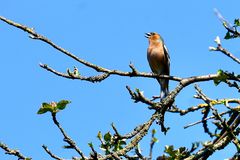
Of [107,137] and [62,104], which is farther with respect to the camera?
[107,137]

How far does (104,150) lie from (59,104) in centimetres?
57

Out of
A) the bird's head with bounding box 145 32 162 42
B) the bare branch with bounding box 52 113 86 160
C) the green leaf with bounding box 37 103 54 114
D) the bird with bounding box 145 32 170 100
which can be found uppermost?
the bird's head with bounding box 145 32 162 42

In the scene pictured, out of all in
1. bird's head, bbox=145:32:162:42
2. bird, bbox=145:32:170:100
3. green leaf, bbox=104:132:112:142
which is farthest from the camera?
bird's head, bbox=145:32:162:42

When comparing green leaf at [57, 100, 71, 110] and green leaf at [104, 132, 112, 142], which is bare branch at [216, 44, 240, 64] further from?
green leaf at [57, 100, 71, 110]

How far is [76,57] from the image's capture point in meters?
5.06

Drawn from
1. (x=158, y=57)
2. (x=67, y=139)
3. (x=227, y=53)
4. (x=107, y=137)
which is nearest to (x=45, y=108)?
(x=67, y=139)

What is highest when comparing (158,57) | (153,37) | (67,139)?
(153,37)

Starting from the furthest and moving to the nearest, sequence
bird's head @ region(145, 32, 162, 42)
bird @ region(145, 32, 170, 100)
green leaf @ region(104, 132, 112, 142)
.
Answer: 1. bird's head @ region(145, 32, 162, 42)
2. bird @ region(145, 32, 170, 100)
3. green leaf @ region(104, 132, 112, 142)

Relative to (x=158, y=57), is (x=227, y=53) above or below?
below

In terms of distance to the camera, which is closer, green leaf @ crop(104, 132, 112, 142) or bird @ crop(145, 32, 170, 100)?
green leaf @ crop(104, 132, 112, 142)

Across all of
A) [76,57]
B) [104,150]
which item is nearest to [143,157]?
[104,150]

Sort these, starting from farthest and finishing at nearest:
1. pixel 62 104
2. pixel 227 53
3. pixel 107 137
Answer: pixel 107 137, pixel 227 53, pixel 62 104

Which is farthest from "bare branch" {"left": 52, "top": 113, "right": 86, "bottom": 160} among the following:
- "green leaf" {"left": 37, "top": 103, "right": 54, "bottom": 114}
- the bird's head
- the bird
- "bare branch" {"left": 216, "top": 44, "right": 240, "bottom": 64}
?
the bird's head

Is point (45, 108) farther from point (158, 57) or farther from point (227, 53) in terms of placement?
point (158, 57)
